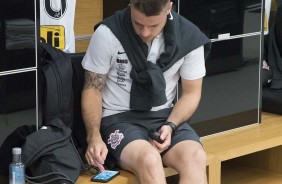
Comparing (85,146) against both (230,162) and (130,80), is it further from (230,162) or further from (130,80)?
(230,162)

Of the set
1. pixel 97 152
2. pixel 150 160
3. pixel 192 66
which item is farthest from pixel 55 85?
pixel 192 66

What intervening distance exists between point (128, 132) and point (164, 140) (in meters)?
0.14

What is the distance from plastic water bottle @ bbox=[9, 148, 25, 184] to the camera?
2602 millimetres

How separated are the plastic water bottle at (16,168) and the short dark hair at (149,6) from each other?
668 millimetres

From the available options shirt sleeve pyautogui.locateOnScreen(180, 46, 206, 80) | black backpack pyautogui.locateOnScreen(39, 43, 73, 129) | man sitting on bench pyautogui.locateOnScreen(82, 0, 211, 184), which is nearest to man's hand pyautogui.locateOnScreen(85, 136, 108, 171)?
man sitting on bench pyautogui.locateOnScreen(82, 0, 211, 184)

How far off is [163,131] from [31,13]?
0.67m

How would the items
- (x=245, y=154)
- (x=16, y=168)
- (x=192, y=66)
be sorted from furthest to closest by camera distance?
(x=245, y=154), (x=192, y=66), (x=16, y=168)

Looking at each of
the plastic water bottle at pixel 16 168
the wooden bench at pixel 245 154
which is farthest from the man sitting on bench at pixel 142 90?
the plastic water bottle at pixel 16 168

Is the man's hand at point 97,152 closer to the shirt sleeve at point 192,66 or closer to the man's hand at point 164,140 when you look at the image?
the man's hand at point 164,140

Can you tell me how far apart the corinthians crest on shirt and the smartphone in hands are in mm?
101

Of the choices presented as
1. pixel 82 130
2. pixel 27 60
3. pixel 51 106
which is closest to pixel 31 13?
pixel 27 60

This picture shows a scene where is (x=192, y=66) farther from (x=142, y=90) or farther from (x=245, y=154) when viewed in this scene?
(x=245, y=154)

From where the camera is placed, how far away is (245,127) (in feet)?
11.8

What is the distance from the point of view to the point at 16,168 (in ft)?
8.54
